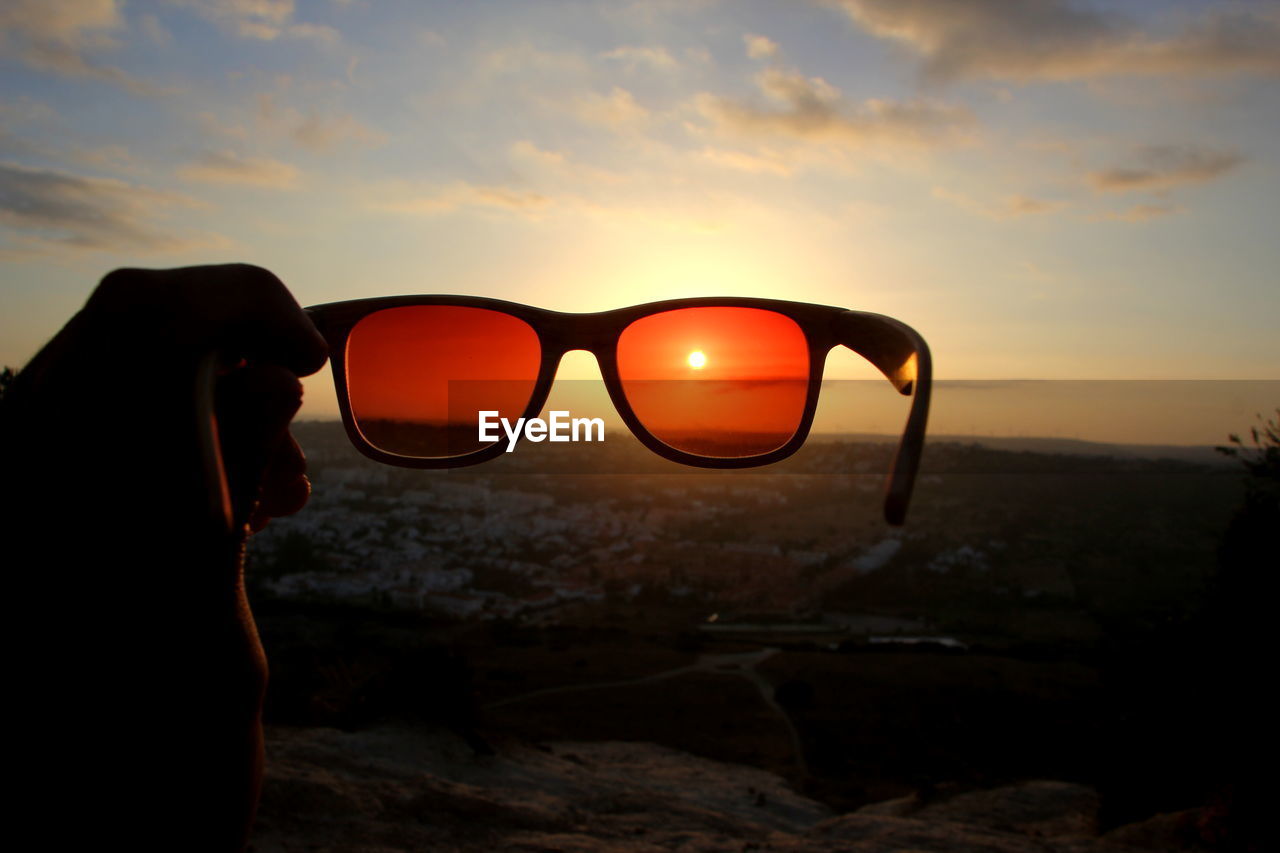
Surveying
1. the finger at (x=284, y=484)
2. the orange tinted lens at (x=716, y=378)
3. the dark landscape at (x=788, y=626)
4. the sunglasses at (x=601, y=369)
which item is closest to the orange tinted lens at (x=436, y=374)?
the sunglasses at (x=601, y=369)

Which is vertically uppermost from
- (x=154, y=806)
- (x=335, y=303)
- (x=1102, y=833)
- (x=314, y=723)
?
(x=335, y=303)

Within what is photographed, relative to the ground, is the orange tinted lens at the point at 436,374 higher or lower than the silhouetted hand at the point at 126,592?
higher

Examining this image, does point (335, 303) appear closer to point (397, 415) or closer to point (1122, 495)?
point (397, 415)

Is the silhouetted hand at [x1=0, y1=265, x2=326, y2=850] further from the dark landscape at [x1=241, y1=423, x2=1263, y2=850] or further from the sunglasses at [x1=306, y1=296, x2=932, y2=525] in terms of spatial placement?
the dark landscape at [x1=241, y1=423, x2=1263, y2=850]

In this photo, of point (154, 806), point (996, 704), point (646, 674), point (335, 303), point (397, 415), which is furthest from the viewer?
point (646, 674)

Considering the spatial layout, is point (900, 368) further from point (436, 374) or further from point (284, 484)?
point (436, 374)

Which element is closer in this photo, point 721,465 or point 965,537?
point 721,465

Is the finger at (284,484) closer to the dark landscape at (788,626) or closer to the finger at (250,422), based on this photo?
the finger at (250,422)

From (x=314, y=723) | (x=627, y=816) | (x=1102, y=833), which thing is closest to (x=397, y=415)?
(x=627, y=816)
